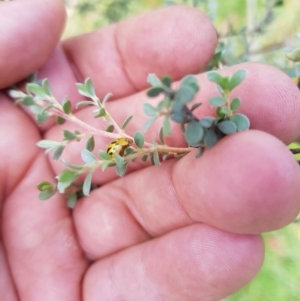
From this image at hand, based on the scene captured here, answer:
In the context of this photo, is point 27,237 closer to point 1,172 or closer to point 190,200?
point 1,172

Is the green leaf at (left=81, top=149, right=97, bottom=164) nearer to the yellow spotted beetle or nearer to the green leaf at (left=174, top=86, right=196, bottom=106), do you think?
the yellow spotted beetle

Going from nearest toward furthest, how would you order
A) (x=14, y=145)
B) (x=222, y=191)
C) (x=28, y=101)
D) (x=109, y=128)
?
(x=222, y=191), (x=109, y=128), (x=28, y=101), (x=14, y=145)

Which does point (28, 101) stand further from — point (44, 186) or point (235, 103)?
point (235, 103)

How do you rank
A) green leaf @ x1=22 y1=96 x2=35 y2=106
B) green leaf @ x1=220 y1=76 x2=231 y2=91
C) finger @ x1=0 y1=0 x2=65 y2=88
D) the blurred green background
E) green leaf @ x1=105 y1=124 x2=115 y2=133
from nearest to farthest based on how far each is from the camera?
green leaf @ x1=220 y1=76 x2=231 y2=91, green leaf @ x1=105 y1=124 x2=115 y2=133, green leaf @ x1=22 y1=96 x2=35 y2=106, finger @ x1=0 y1=0 x2=65 y2=88, the blurred green background

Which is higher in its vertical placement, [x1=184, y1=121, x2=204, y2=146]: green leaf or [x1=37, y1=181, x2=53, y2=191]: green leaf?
[x1=184, y1=121, x2=204, y2=146]: green leaf

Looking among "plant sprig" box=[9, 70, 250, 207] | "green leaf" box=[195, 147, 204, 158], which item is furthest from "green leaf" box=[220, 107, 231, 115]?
"green leaf" box=[195, 147, 204, 158]

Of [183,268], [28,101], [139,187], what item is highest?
[28,101]

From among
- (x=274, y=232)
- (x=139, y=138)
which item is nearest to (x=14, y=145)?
(x=139, y=138)
